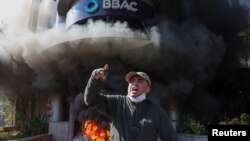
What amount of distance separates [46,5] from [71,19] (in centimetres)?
547

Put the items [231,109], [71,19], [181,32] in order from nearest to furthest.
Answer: [71,19] → [181,32] → [231,109]

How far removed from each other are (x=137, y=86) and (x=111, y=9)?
1397 centimetres

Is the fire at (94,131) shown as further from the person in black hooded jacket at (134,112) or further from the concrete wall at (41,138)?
the person in black hooded jacket at (134,112)

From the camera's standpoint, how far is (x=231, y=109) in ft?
68.4

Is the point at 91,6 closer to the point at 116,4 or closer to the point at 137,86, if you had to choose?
the point at 116,4

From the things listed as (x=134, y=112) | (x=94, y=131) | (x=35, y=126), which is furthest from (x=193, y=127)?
(x=134, y=112)

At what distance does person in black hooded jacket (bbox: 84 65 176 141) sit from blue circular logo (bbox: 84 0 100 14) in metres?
14.0

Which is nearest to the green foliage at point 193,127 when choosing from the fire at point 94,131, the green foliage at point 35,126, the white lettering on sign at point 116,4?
the fire at point 94,131

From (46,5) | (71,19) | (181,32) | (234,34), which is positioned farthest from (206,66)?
(46,5)

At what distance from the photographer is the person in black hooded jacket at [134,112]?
311 cm

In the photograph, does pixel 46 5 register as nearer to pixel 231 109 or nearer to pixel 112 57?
pixel 112 57

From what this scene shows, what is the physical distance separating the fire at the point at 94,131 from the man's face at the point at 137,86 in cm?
1124

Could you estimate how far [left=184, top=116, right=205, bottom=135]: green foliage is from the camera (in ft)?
52.2

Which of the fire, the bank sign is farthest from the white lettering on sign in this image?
the fire
